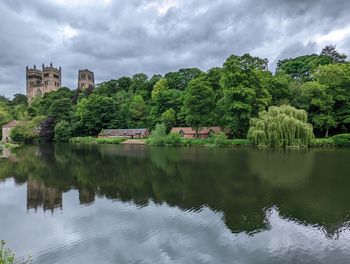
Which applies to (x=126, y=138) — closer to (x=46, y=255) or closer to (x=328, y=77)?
(x=328, y=77)

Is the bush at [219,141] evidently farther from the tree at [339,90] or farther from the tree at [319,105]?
the tree at [339,90]

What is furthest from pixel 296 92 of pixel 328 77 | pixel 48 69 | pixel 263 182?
pixel 48 69

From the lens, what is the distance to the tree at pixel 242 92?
41.6 meters

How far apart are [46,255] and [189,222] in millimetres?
4443

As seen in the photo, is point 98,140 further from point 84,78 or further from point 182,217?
point 84,78

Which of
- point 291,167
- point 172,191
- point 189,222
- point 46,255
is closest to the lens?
point 46,255

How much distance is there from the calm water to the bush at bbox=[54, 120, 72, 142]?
48.3 meters

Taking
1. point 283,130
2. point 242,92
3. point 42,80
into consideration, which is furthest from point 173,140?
point 42,80

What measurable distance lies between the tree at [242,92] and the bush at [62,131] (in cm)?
3910

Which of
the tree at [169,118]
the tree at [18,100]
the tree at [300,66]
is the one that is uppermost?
the tree at [300,66]

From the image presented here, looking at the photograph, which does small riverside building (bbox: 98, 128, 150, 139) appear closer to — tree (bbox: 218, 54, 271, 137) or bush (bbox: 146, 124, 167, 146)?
bush (bbox: 146, 124, 167, 146)

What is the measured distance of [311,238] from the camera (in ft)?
24.6

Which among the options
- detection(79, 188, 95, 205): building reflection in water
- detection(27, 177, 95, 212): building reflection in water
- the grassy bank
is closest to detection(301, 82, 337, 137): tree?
the grassy bank

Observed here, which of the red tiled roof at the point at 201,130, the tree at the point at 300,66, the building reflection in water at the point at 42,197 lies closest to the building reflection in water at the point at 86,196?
the building reflection in water at the point at 42,197
